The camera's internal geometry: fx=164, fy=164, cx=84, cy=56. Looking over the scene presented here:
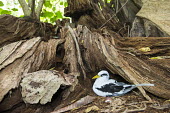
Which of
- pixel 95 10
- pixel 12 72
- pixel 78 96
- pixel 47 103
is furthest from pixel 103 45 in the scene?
pixel 95 10

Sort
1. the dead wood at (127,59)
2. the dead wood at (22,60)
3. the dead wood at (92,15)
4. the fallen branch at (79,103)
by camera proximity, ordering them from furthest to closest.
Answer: the dead wood at (92,15) < the dead wood at (22,60) < the dead wood at (127,59) < the fallen branch at (79,103)

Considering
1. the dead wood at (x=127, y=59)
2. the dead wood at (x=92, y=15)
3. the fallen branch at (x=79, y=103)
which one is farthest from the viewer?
the dead wood at (x=92, y=15)

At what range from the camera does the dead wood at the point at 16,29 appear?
4.52m

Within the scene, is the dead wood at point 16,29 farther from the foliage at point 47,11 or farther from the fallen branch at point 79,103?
the fallen branch at point 79,103

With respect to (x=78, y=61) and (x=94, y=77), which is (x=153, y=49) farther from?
(x=78, y=61)

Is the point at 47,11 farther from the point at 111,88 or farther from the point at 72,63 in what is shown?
the point at 111,88

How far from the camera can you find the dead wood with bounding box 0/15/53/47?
452cm

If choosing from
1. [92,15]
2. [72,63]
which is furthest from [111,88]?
[92,15]

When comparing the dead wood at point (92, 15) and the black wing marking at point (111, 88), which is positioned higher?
the dead wood at point (92, 15)

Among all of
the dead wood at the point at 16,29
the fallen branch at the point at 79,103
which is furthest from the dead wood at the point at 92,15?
the fallen branch at the point at 79,103

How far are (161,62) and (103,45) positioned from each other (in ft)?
3.54

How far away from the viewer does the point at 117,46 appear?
3.34m

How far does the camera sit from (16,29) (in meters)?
4.71

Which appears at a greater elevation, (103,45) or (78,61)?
(103,45)
